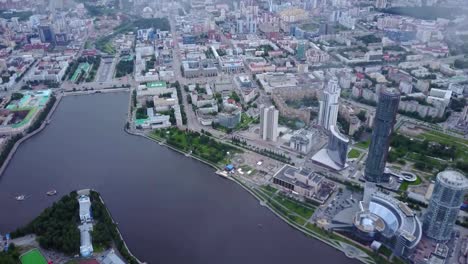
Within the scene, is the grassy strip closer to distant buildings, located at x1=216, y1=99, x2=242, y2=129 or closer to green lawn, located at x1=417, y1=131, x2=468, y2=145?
distant buildings, located at x1=216, y1=99, x2=242, y2=129

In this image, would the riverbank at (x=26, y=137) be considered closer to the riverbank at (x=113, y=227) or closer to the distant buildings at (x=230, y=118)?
the riverbank at (x=113, y=227)

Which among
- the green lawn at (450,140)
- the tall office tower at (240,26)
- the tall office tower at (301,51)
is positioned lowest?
the green lawn at (450,140)

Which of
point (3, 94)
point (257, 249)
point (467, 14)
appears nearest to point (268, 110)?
point (257, 249)

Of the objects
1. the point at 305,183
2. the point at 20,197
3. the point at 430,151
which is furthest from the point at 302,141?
the point at 20,197

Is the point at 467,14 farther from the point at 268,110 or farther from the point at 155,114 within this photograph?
the point at 155,114

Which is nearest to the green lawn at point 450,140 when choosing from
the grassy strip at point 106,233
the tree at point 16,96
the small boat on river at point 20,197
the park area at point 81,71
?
the grassy strip at point 106,233

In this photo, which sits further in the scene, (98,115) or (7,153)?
(98,115)

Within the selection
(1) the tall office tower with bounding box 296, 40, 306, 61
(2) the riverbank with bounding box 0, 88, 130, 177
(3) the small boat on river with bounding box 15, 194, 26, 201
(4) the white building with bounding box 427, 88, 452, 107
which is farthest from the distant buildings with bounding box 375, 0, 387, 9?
(3) the small boat on river with bounding box 15, 194, 26, 201

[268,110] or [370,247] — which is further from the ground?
[268,110]
